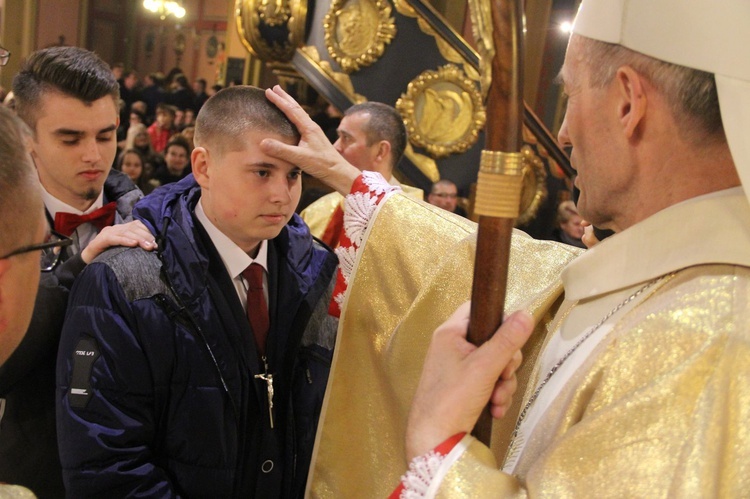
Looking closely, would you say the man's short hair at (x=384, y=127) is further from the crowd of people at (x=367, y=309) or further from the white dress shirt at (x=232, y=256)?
the white dress shirt at (x=232, y=256)

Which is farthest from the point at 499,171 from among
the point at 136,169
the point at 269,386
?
the point at 136,169

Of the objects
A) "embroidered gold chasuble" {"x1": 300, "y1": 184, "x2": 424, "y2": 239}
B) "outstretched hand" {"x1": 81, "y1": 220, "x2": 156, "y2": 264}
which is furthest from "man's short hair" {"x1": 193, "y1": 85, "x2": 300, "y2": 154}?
"embroidered gold chasuble" {"x1": 300, "y1": 184, "x2": 424, "y2": 239}

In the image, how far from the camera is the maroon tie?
2146mm

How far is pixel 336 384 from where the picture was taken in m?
2.12

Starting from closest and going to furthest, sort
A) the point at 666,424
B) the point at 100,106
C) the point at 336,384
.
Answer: the point at 666,424 → the point at 336,384 → the point at 100,106

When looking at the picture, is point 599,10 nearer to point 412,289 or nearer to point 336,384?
point 412,289

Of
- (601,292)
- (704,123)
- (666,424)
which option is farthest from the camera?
(601,292)

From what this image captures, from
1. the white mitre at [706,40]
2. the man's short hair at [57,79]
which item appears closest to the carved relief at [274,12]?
the man's short hair at [57,79]

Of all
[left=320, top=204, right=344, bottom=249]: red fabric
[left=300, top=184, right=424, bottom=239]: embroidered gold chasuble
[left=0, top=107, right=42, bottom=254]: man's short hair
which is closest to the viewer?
[left=0, top=107, right=42, bottom=254]: man's short hair

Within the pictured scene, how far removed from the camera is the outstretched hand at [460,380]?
47.4 inches

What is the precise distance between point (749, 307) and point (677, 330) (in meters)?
0.11

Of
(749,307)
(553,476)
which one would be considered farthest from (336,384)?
(749,307)

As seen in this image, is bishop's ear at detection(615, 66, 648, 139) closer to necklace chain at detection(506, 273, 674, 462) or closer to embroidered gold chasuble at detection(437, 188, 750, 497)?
embroidered gold chasuble at detection(437, 188, 750, 497)

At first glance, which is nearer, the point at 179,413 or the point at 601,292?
the point at 601,292
